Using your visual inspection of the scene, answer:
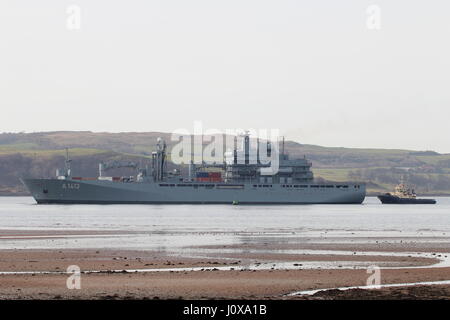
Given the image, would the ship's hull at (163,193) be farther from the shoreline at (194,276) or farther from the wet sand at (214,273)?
A: the shoreline at (194,276)

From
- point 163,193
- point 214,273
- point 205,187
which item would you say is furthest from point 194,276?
point 205,187

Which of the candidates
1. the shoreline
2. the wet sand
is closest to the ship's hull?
the wet sand

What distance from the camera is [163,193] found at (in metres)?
186

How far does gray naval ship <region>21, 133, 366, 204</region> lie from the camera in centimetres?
18600

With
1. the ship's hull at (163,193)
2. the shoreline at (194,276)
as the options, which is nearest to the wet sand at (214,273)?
the shoreline at (194,276)

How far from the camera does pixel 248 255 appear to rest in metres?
49.9

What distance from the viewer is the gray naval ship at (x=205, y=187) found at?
186000mm

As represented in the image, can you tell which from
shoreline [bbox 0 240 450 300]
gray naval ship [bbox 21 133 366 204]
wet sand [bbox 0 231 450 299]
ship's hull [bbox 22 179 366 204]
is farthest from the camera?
gray naval ship [bbox 21 133 366 204]

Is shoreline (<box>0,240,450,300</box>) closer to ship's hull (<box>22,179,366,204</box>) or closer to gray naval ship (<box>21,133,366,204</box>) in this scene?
ship's hull (<box>22,179,366,204</box>)

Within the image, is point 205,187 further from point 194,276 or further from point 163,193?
point 194,276

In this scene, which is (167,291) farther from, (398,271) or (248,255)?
(248,255)
